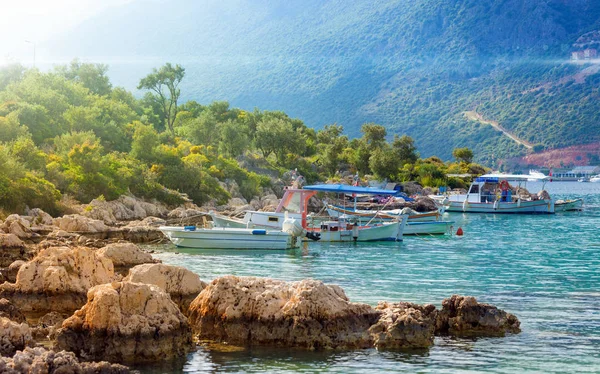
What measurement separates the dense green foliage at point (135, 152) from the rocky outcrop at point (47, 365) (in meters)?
33.7

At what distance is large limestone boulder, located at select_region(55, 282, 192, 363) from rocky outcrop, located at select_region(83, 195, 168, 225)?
3250cm

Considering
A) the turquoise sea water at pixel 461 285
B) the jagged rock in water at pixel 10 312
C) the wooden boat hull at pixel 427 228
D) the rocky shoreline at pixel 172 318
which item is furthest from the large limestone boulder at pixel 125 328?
the wooden boat hull at pixel 427 228

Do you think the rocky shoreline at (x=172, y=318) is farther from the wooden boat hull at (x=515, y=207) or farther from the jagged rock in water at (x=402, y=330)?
the wooden boat hull at (x=515, y=207)

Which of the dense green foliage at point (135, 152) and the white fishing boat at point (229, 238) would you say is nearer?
the white fishing boat at point (229, 238)

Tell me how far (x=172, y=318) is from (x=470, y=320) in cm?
Answer: 703

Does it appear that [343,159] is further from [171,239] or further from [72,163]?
[171,239]

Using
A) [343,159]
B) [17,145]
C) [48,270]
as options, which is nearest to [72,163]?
[17,145]

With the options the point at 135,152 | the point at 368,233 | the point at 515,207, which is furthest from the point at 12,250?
the point at 515,207

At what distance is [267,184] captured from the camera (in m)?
81.5

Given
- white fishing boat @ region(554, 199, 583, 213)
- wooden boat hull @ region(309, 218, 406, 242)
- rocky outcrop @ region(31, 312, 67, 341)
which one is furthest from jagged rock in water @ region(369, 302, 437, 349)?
white fishing boat @ region(554, 199, 583, 213)

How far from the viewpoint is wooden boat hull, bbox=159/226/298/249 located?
39.4 m

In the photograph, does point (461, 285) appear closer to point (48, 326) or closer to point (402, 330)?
point (402, 330)

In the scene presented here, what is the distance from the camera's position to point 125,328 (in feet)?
51.9

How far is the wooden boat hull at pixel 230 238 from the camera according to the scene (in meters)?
39.4
